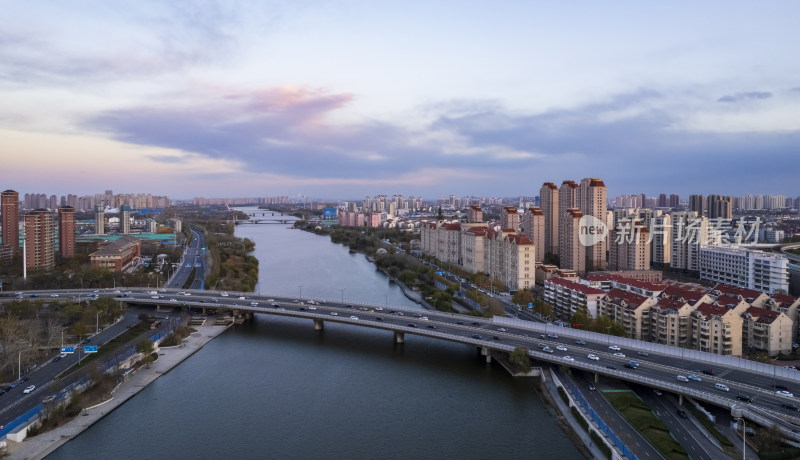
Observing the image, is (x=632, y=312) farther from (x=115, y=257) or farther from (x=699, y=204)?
(x=699, y=204)

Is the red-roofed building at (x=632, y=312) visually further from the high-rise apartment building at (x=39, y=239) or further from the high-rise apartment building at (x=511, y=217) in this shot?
the high-rise apartment building at (x=39, y=239)

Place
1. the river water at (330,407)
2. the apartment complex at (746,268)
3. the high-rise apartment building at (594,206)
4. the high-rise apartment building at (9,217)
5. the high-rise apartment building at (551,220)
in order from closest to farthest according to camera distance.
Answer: the river water at (330,407)
the apartment complex at (746,268)
the high-rise apartment building at (594,206)
the high-rise apartment building at (9,217)
the high-rise apartment building at (551,220)

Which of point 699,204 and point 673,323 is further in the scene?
point 699,204

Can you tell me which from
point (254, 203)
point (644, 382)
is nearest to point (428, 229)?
point (644, 382)

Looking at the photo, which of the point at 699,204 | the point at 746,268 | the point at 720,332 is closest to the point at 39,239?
the point at 720,332

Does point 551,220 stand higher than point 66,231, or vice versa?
point 551,220

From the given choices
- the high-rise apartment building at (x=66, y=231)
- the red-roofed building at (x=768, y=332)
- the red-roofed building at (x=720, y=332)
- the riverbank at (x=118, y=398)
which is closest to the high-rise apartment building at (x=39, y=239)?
the high-rise apartment building at (x=66, y=231)

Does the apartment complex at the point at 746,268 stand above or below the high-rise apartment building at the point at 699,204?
below

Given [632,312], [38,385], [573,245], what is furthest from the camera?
[573,245]
